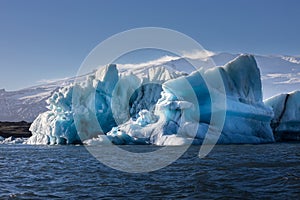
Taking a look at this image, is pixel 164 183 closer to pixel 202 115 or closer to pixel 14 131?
pixel 202 115

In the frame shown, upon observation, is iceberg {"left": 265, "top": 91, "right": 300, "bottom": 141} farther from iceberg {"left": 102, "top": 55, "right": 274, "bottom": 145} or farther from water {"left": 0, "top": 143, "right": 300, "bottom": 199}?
water {"left": 0, "top": 143, "right": 300, "bottom": 199}

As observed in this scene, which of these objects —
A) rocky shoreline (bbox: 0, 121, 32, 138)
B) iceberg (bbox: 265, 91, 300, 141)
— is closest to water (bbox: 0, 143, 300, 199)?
iceberg (bbox: 265, 91, 300, 141)

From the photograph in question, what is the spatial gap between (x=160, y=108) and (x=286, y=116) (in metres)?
14.2

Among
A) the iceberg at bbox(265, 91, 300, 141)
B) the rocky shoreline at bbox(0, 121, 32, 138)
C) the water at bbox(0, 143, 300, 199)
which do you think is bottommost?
the rocky shoreline at bbox(0, 121, 32, 138)

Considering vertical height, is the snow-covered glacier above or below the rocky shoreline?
above

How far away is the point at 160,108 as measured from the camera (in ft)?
104

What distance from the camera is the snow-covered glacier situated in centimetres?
3120

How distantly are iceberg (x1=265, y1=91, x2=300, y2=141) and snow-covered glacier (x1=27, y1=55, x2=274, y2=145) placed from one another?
13.4 ft

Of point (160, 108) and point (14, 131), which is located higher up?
point (160, 108)

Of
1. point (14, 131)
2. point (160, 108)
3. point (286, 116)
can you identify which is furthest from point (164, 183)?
point (14, 131)

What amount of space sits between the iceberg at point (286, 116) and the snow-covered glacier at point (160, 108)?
4.09m

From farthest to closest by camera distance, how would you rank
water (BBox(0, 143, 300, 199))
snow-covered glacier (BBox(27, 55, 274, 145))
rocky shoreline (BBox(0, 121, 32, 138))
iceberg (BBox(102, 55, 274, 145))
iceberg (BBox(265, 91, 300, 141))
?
rocky shoreline (BBox(0, 121, 32, 138))
iceberg (BBox(265, 91, 300, 141))
snow-covered glacier (BBox(27, 55, 274, 145))
iceberg (BBox(102, 55, 274, 145))
water (BBox(0, 143, 300, 199))

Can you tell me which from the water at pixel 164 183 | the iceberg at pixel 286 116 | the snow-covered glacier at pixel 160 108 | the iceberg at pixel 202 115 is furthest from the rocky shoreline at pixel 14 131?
the water at pixel 164 183

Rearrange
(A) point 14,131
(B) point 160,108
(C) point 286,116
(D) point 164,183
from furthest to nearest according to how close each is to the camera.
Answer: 1. (A) point 14,131
2. (C) point 286,116
3. (B) point 160,108
4. (D) point 164,183
